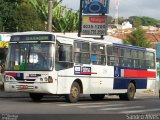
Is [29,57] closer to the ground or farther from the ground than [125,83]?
farther from the ground

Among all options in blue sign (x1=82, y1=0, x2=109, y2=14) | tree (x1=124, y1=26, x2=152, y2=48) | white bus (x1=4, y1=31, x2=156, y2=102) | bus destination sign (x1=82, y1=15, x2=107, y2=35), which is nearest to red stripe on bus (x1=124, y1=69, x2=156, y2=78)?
white bus (x1=4, y1=31, x2=156, y2=102)

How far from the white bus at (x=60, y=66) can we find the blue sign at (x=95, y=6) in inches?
307

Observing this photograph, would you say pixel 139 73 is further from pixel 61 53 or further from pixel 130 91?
pixel 61 53

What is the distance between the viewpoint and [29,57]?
2112 centimetres

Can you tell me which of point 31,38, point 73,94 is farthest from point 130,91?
point 31,38

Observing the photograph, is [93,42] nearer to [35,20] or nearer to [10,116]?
[10,116]

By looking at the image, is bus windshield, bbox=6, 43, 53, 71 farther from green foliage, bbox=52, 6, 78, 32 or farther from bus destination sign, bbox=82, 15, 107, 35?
green foliage, bbox=52, 6, 78, 32

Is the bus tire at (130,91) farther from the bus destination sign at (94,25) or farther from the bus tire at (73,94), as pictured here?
the bus destination sign at (94,25)

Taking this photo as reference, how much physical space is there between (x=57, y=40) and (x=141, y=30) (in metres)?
47.5

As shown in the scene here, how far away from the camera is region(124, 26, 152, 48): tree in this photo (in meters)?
64.9

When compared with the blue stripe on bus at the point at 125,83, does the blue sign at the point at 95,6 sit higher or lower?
higher

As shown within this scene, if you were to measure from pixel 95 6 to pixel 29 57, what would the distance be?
13010 millimetres

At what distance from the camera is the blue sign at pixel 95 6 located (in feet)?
109

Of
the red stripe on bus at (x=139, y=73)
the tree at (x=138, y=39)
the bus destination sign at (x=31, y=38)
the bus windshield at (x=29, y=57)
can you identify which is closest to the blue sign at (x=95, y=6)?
the red stripe on bus at (x=139, y=73)
